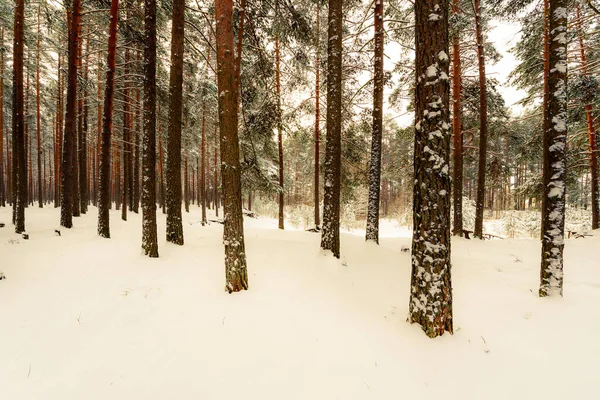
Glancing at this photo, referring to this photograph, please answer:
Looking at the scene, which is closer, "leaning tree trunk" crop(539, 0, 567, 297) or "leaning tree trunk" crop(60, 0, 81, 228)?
"leaning tree trunk" crop(539, 0, 567, 297)

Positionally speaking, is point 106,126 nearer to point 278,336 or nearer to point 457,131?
point 278,336

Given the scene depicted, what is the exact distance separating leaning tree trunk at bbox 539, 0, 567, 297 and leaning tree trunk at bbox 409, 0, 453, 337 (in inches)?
102

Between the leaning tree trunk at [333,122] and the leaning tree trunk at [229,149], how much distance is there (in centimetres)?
272

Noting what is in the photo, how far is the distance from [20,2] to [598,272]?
18196 mm

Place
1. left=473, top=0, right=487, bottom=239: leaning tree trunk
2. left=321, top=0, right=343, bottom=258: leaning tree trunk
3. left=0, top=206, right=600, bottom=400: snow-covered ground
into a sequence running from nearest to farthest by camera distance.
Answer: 1. left=0, top=206, right=600, bottom=400: snow-covered ground
2. left=321, top=0, right=343, bottom=258: leaning tree trunk
3. left=473, top=0, right=487, bottom=239: leaning tree trunk

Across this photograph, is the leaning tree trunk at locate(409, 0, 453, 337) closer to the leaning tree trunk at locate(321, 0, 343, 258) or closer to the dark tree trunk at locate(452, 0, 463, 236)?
the leaning tree trunk at locate(321, 0, 343, 258)

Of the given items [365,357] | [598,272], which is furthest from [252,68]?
[598,272]

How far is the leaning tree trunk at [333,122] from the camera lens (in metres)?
6.45

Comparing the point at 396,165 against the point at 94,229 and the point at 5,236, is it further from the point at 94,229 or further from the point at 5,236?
the point at 5,236

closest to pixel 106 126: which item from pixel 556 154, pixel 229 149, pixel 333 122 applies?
pixel 229 149

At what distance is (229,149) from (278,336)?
3.00 meters

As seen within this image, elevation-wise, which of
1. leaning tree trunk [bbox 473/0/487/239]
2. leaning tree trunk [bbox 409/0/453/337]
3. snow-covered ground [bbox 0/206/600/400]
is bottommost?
snow-covered ground [bbox 0/206/600/400]

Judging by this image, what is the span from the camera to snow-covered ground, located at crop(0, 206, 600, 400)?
2.92 metres

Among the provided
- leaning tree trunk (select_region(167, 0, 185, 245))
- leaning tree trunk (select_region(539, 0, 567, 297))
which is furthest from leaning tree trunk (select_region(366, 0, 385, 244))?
leaning tree trunk (select_region(167, 0, 185, 245))
